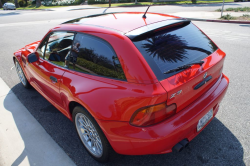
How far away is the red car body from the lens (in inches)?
74.6

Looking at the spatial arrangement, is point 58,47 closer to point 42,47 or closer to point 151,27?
point 42,47

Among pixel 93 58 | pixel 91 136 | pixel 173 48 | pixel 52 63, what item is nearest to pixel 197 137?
pixel 173 48

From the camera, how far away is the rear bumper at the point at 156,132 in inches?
74.6

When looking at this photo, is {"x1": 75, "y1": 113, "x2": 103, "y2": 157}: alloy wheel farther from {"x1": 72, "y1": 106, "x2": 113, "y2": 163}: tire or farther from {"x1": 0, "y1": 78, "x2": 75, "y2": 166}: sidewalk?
{"x1": 0, "y1": 78, "x2": 75, "y2": 166}: sidewalk

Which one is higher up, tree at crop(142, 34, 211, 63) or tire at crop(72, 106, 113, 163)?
tree at crop(142, 34, 211, 63)

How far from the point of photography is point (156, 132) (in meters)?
1.89

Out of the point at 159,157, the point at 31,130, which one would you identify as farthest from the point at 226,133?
the point at 31,130

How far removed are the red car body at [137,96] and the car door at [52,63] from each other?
14.6 inches

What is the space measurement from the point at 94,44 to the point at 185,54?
1053 mm

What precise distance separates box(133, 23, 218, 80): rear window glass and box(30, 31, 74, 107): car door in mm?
1154

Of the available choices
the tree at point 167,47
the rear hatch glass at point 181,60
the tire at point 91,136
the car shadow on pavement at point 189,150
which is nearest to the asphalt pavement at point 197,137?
the car shadow on pavement at point 189,150

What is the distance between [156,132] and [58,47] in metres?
2.06

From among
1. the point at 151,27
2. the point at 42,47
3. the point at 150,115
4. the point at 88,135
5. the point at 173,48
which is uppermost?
the point at 151,27

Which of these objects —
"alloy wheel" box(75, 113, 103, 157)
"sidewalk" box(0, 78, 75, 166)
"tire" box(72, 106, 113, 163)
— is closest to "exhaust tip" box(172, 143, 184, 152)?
"tire" box(72, 106, 113, 163)
